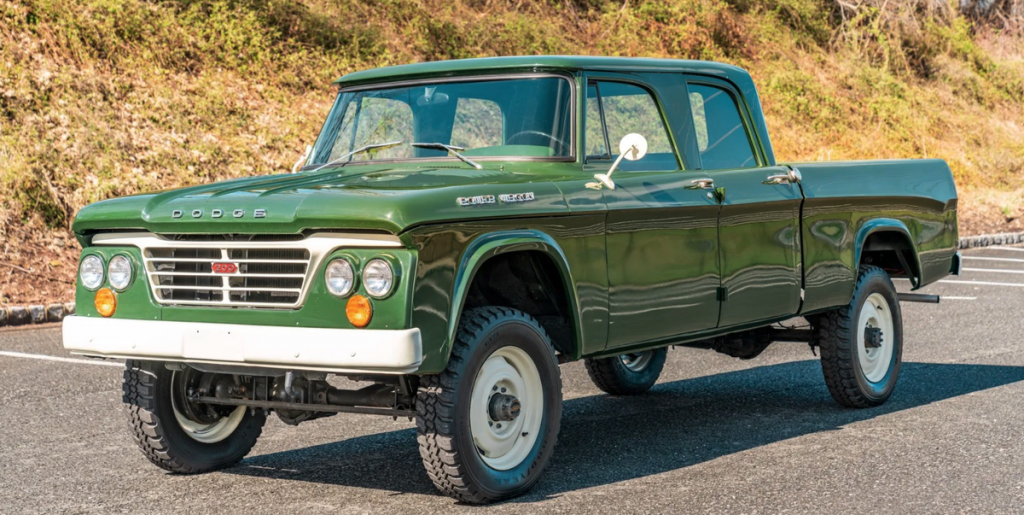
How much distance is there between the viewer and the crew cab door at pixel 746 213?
21.4ft

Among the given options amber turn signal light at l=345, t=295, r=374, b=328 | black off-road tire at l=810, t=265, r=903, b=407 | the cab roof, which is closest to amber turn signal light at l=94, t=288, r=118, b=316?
amber turn signal light at l=345, t=295, r=374, b=328

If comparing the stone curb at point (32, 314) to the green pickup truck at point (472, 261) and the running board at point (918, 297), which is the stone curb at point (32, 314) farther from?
the running board at point (918, 297)

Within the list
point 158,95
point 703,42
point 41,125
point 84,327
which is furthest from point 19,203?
point 703,42

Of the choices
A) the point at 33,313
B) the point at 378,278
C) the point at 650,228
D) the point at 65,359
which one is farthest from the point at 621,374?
the point at 33,313

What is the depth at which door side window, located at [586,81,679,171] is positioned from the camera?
242 inches

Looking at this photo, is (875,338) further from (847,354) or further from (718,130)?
(718,130)

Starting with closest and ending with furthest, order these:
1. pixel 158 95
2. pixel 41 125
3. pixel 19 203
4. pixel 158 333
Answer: pixel 158 333 < pixel 19 203 < pixel 41 125 < pixel 158 95

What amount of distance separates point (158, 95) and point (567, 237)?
13.0 meters

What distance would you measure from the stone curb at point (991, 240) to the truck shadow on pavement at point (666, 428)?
1184 centimetres

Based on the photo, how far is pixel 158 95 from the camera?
1712 centimetres

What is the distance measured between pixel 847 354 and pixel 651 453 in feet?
6.00

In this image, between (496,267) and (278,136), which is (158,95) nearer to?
(278,136)

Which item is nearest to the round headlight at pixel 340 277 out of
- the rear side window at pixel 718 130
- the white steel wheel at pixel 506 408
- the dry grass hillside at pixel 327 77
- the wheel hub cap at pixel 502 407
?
the white steel wheel at pixel 506 408

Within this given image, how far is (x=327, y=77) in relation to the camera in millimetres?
19969
